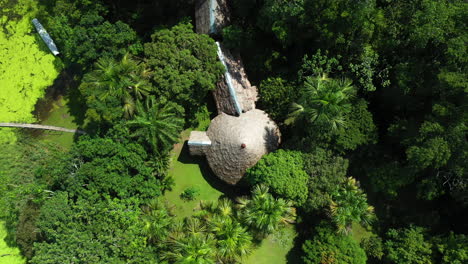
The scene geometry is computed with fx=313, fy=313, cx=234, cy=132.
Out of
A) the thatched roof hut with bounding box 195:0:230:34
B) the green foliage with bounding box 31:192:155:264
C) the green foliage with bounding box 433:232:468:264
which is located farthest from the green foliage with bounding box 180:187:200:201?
the green foliage with bounding box 433:232:468:264

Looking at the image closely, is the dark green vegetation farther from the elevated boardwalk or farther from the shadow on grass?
the elevated boardwalk

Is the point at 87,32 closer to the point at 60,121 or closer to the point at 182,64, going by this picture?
the point at 182,64

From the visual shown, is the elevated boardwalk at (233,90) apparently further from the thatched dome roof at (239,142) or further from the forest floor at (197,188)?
the forest floor at (197,188)

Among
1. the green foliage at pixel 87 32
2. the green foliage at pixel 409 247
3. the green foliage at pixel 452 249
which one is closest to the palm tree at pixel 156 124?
the green foliage at pixel 87 32

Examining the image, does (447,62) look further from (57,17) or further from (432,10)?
(57,17)

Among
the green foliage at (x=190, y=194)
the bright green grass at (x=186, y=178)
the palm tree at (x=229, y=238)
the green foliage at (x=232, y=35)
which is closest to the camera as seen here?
the palm tree at (x=229, y=238)

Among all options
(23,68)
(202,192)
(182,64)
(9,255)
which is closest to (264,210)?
(202,192)
